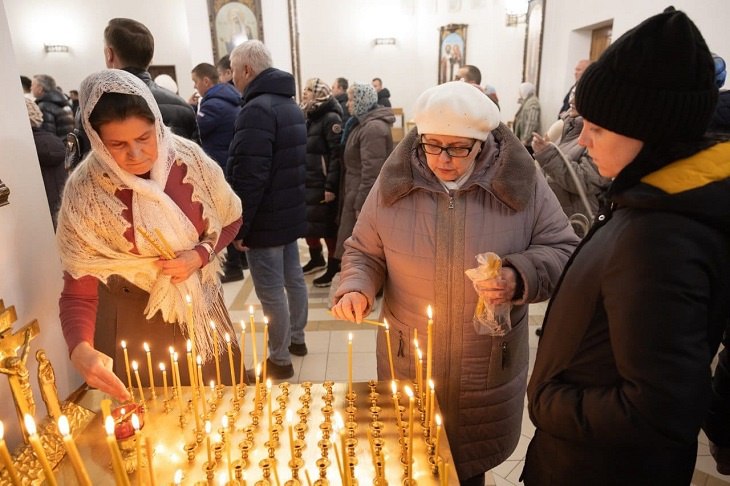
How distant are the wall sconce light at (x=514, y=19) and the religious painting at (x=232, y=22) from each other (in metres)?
5.21


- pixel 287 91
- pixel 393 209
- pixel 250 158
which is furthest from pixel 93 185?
pixel 287 91

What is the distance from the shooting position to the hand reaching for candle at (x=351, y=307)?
151 cm

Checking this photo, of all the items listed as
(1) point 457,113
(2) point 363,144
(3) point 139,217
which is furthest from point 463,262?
(2) point 363,144

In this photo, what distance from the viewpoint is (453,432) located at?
1.68 metres

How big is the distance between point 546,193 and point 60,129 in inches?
212

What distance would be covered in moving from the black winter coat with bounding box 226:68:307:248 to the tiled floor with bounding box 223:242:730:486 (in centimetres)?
92

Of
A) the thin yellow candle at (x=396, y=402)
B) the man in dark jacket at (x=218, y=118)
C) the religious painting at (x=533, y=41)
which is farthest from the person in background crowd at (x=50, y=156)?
the religious painting at (x=533, y=41)

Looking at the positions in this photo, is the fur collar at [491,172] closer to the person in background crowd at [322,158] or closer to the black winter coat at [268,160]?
the black winter coat at [268,160]

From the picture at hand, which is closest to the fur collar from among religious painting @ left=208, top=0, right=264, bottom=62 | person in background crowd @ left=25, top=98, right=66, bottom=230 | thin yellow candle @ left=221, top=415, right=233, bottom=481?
thin yellow candle @ left=221, top=415, right=233, bottom=481

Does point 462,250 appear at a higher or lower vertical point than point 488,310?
higher

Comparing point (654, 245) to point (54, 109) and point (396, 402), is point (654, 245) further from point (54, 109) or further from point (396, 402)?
point (54, 109)

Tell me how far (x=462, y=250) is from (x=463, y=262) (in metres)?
0.04

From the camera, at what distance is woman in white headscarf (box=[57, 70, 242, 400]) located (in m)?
1.39

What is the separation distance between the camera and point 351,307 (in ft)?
5.00
